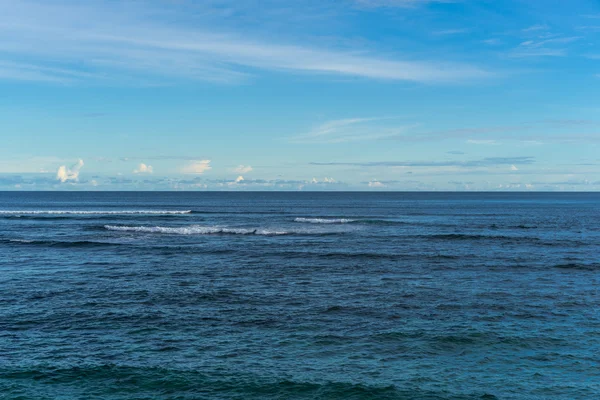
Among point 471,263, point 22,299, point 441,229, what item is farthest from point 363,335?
point 441,229

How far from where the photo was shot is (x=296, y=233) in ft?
217

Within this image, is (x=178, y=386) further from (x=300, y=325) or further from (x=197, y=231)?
(x=197, y=231)

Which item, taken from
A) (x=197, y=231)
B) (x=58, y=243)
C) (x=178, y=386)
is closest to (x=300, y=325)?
(x=178, y=386)

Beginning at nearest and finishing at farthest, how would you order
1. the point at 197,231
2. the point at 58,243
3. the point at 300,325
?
1. the point at 300,325
2. the point at 58,243
3. the point at 197,231

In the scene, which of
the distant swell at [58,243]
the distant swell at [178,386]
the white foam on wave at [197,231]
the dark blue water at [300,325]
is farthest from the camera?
the white foam on wave at [197,231]

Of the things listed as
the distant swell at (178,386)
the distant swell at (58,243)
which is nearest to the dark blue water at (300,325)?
the distant swell at (178,386)

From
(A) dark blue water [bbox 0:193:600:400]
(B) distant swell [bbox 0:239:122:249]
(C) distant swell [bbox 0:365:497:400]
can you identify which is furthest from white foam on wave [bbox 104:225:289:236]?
(C) distant swell [bbox 0:365:497:400]

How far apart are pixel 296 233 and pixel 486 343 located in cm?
4625

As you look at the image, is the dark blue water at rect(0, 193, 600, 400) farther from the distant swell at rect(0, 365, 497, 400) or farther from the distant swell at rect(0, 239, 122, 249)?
the distant swell at rect(0, 239, 122, 249)

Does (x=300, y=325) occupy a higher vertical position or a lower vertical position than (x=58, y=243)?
lower

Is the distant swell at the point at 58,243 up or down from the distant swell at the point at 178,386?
up

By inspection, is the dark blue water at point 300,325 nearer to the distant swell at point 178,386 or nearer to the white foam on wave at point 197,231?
the distant swell at point 178,386

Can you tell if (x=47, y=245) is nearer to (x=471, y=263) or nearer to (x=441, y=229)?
(x=471, y=263)

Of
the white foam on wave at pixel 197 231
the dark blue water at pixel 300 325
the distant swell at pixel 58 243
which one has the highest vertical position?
the white foam on wave at pixel 197 231
